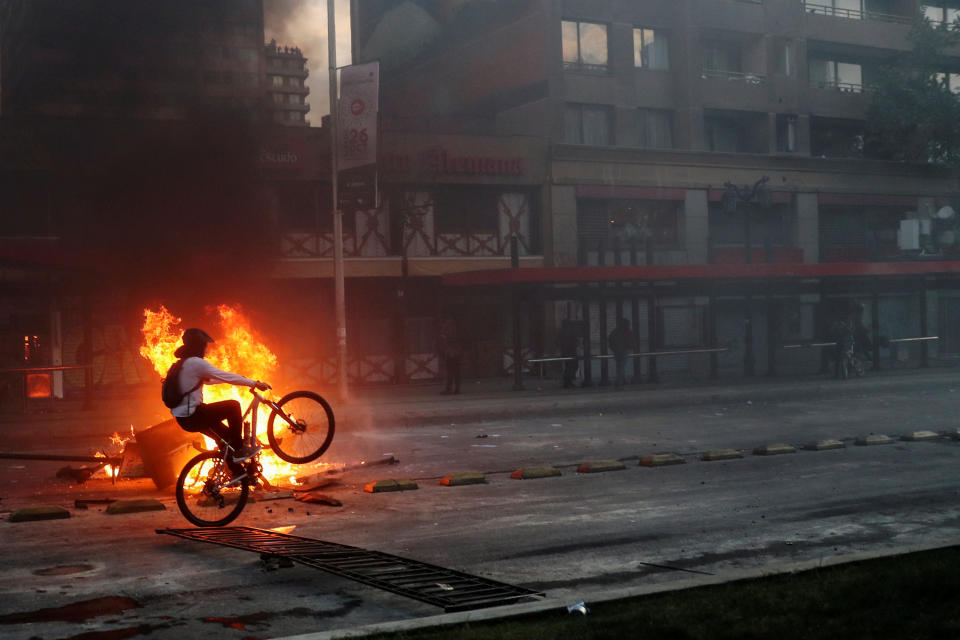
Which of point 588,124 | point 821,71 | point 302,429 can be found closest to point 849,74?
point 821,71

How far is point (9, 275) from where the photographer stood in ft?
84.3

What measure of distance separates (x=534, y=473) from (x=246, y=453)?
168 inches

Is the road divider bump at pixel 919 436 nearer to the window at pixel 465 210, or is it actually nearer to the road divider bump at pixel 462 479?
the road divider bump at pixel 462 479

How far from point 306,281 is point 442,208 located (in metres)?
5.13

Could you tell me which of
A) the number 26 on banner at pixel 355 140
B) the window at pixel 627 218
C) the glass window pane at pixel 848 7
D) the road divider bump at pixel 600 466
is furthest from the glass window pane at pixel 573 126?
the road divider bump at pixel 600 466

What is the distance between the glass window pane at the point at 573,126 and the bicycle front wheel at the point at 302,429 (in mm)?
27962

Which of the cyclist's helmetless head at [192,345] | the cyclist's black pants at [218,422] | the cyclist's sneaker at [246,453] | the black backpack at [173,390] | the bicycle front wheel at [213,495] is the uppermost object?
the cyclist's helmetless head at [192,345]

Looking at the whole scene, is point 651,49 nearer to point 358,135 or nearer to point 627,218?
point 627,218

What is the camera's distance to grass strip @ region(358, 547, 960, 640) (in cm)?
550

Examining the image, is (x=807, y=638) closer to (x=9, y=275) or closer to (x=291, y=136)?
(x=9, y=275)

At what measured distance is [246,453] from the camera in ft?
30.8

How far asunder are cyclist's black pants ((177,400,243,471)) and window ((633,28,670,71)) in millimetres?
32424

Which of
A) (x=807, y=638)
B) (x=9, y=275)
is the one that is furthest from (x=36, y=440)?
(x=807, y=638)

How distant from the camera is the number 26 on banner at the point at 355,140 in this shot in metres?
24.3
